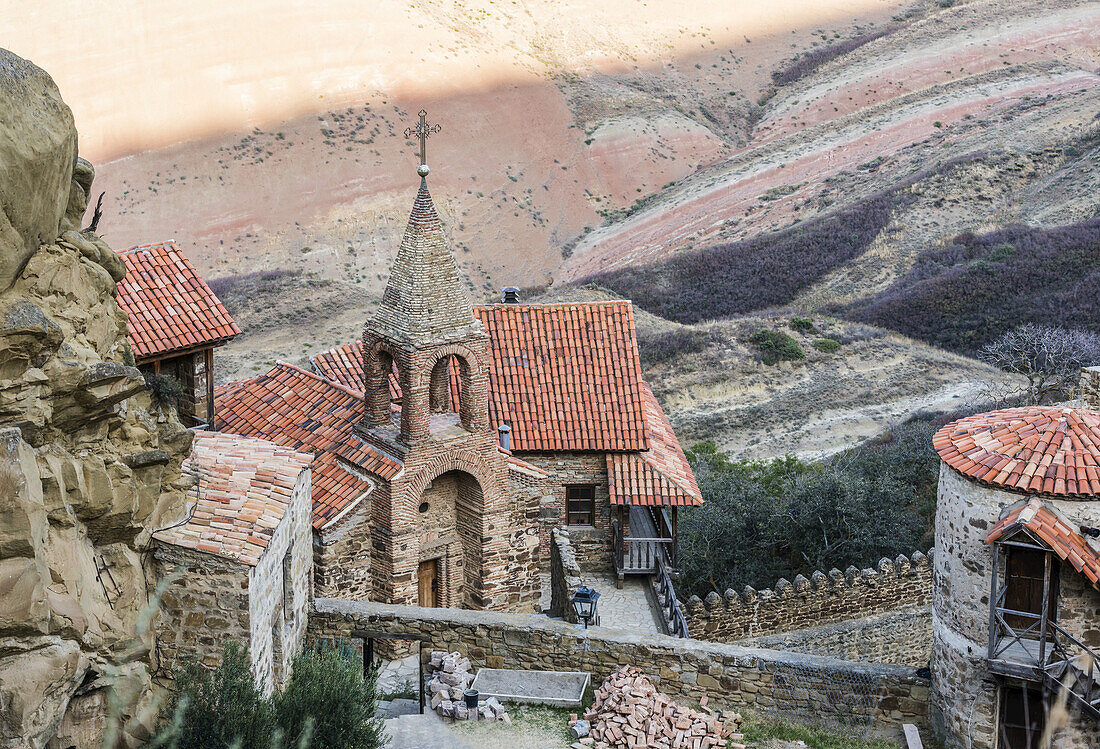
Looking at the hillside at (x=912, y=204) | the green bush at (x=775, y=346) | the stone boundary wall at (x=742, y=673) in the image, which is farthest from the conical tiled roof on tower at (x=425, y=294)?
the hillside at (x=912, y=204)

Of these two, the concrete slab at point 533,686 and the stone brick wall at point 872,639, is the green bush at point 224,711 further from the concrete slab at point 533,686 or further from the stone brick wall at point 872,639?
the stone brick wall at point 872,639

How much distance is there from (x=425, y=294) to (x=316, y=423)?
3.89 m

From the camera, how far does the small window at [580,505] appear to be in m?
24.9

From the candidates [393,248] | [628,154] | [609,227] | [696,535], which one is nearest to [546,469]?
[696,535]

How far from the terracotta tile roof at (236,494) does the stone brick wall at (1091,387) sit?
1254 cm

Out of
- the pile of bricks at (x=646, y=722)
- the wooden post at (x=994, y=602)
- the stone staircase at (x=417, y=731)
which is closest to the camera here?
the wooden post at (x=994, y=602)

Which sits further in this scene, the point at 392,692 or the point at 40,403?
the point at 392,692

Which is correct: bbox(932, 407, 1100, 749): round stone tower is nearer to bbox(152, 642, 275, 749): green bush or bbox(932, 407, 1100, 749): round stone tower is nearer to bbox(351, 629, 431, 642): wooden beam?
bbox(351, 629, 431, 642): wooden beam

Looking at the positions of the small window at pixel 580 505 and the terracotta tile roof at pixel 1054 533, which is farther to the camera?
the small window at pixel 580 505

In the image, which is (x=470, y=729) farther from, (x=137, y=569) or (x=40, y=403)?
(x=40, y=403)

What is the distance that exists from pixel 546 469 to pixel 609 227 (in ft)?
187

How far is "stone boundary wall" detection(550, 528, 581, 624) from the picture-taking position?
19991mm

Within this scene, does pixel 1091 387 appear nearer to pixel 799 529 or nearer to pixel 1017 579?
pixel 1017 579

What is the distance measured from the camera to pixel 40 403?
12.1 m
